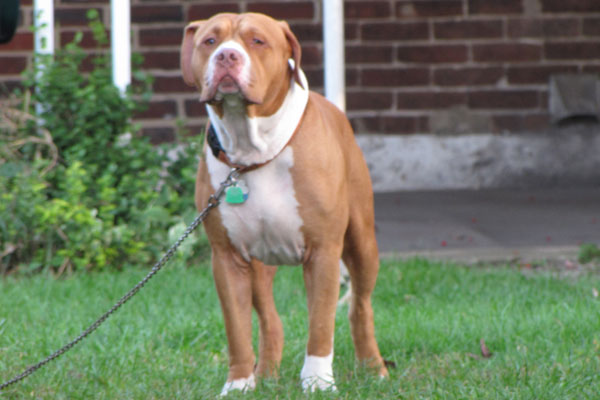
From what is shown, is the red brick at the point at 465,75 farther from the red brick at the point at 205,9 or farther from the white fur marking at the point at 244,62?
the white fur marking at the point at 244,62

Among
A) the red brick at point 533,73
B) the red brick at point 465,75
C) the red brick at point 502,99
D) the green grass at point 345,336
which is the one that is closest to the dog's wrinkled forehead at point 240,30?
the green grass at point 345,336

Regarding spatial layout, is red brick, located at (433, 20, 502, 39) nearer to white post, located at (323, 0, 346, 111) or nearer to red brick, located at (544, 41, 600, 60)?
red brick, located at (544, 41, 600, 60)

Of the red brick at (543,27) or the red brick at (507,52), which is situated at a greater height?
the red brick at (543,27)

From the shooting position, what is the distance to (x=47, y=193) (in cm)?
573

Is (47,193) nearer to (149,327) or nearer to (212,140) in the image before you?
(149,327)

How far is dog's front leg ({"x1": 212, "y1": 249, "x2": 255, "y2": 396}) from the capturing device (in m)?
3.05

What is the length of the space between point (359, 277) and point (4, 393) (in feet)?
4.34

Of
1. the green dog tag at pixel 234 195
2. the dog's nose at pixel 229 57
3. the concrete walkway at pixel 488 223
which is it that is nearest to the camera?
the dog's nose at pixel 229 57

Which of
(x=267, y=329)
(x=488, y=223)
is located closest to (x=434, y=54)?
(x=488, y=223)

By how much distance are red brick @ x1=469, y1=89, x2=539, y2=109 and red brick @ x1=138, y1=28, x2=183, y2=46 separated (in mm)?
2768

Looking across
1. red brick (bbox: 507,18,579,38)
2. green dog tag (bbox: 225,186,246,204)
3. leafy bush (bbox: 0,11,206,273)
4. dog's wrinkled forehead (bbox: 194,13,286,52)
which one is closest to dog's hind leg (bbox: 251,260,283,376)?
green dog tag (bbox: 225,186,246,204)

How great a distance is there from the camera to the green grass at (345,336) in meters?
3.18

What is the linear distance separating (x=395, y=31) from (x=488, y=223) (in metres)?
2.31

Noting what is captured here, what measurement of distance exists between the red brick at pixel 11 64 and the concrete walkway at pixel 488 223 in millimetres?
3309
